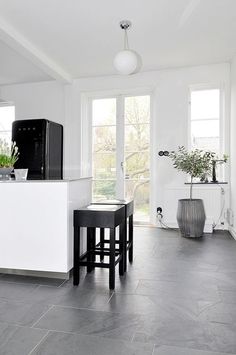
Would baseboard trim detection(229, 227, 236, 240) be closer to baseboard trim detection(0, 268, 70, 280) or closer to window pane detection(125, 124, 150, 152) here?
window pane detection(125, 124, 150, 152)

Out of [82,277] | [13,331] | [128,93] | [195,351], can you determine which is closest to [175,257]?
[82,277]

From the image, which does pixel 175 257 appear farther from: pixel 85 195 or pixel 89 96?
pixel 89 96

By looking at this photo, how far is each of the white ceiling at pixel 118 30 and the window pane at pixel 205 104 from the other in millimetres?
530

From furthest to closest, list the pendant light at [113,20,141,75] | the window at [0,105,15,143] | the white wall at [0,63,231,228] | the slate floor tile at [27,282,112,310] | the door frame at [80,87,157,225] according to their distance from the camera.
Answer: the window at [0,105,15,143], the door frame at [80,87,157,225], the white wall at [0,63,231,228], the pendant light at [113,20,141,75], the slate floor tile at [27,282,112,310]

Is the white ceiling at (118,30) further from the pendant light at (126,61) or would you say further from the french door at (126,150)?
the french door at (126,150)

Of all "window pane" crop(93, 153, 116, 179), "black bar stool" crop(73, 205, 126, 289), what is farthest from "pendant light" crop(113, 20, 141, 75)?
"window pane" crop(93, 153, 116, 179)

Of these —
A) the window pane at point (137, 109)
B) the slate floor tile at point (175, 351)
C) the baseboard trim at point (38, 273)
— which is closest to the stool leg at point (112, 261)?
the baseboard trim at point (38, 273)

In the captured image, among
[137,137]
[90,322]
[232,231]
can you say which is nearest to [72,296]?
[90,322]

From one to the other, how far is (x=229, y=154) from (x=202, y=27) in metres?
2.07

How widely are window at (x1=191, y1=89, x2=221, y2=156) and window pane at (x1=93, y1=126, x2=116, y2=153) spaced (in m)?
1.50

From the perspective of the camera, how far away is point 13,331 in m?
1.76

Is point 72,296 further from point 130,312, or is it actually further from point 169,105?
point 169,105

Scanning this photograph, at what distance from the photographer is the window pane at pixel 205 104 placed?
5078mm

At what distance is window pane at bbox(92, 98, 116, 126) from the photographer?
561 cm
